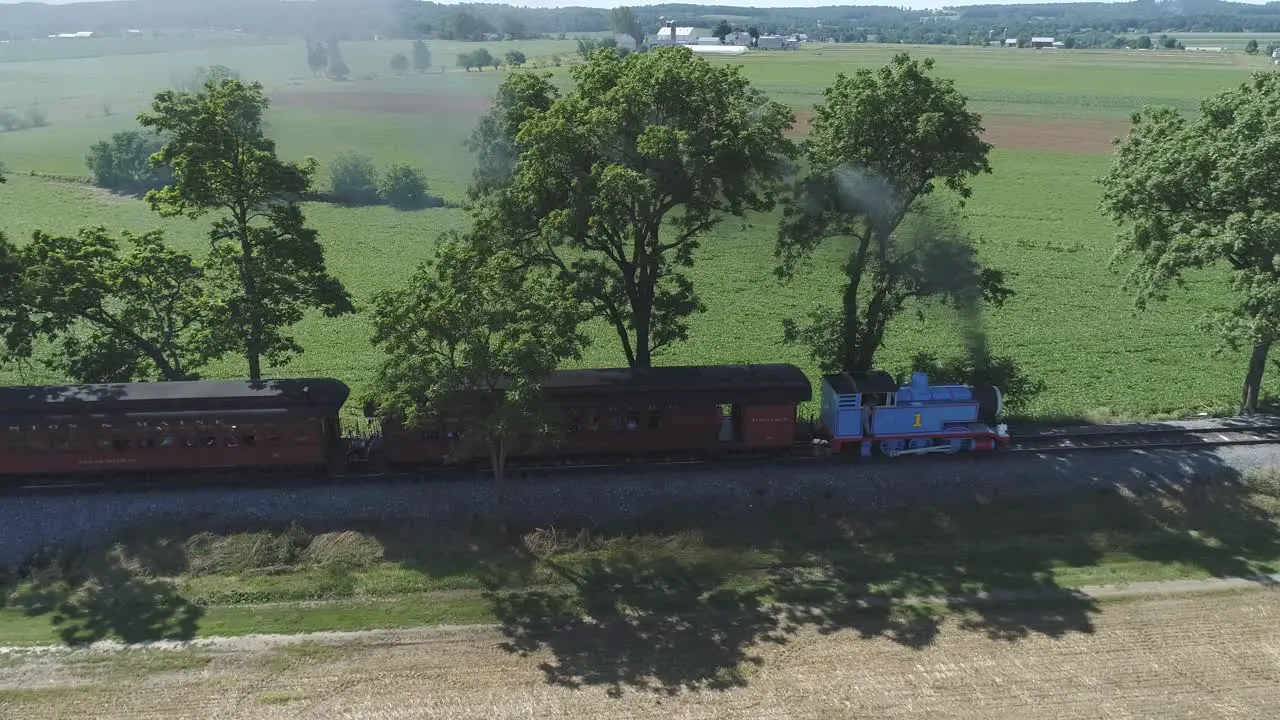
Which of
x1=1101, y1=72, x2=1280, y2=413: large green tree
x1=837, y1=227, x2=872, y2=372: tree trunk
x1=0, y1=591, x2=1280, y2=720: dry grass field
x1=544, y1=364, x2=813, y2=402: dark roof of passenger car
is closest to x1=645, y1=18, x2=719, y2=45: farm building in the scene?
x1=1101, y1=72, x2=1280, y2=413: large green tree

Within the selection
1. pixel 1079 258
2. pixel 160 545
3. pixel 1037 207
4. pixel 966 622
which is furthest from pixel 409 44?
pixel 1037 207

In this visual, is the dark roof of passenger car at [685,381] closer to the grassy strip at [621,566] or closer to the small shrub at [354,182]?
the grassy strip at [621,566]

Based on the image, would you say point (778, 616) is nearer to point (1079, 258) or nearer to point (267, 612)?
point (267, 612)

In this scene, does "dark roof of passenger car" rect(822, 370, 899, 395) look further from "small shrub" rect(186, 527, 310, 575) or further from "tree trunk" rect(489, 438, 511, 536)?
"small shrub" rect(186, 527, 310, 575)

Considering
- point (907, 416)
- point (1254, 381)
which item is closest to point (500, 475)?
point (907, 416)

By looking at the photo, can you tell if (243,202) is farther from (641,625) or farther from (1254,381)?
(1254,381)

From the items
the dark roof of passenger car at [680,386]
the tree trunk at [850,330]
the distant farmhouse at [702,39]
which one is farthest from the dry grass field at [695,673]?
the distant farmhouse at [702,39]
